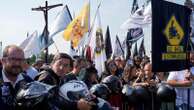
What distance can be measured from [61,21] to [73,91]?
47.0 feet

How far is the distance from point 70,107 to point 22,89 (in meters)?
0.44

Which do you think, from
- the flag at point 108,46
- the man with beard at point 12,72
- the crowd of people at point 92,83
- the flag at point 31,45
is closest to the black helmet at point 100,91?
the crowd of people at point 92,83

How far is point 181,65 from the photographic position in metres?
7.72

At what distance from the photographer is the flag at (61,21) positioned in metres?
17.4

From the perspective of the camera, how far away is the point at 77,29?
15.4 metres

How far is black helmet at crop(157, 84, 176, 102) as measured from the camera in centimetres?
806

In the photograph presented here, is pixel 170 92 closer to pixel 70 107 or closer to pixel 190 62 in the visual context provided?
pixel 190 62

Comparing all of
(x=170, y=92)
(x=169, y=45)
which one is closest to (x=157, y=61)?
(x=169, y=45)

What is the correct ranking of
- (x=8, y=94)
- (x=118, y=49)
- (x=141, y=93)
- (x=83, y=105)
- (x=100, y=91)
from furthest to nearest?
(x=118, y=49)
(x=141, y=93)
(x=100, y=91)
(x=8, y=94)
(x=83, y=105)

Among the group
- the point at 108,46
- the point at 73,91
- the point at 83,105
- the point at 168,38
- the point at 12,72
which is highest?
the point at 168,38

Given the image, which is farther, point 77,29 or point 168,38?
point 77,29

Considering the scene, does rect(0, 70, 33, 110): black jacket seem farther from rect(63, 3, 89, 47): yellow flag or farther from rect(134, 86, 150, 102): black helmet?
rect(63, 3, 89, 47): yellow flag

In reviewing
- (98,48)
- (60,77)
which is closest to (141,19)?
(98,48)

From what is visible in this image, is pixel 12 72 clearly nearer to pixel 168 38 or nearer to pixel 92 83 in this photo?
pixel 92 83
